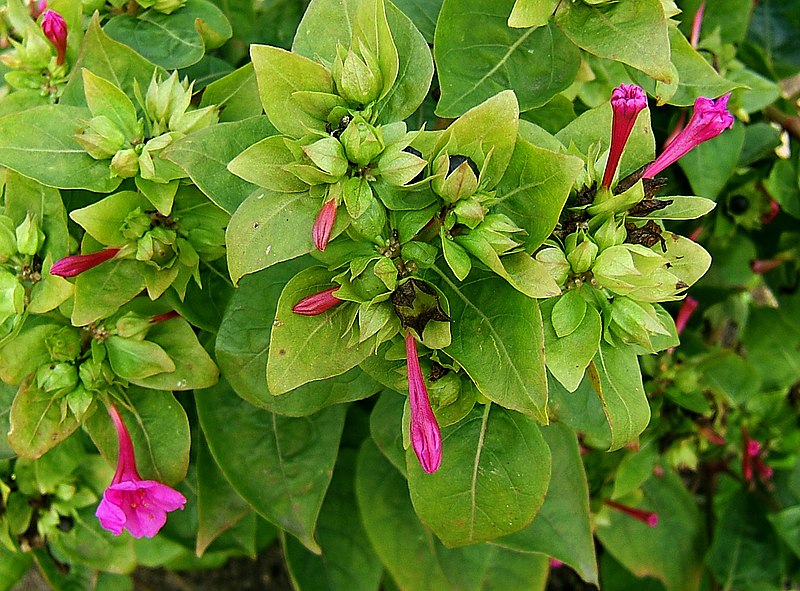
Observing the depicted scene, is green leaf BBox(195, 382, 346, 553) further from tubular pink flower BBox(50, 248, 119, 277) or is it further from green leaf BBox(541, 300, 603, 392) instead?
green leaf BBox(541, 300, 603, 392)

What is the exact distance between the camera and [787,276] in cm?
170

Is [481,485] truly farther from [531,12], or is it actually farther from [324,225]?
[531,12]

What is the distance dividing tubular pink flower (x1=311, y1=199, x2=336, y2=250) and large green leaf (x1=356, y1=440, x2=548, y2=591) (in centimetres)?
78

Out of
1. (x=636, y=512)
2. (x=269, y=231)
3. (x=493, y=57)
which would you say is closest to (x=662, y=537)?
(x=636, y=512)

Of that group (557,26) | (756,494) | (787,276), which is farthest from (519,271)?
(756,494)

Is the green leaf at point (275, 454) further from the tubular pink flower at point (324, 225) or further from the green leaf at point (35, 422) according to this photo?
the tubular pink flower at point (324, 225)

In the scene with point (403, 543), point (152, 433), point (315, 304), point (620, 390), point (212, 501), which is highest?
point (315, 304)

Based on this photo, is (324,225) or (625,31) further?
(625,31)

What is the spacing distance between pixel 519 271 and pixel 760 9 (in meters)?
1.43

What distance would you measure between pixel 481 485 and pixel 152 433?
46 centimetres

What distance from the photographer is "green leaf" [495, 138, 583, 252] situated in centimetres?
80

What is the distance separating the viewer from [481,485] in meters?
1.00

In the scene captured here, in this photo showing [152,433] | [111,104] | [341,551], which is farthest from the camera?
[341,551]

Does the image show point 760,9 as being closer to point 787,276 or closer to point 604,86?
point 787,276
